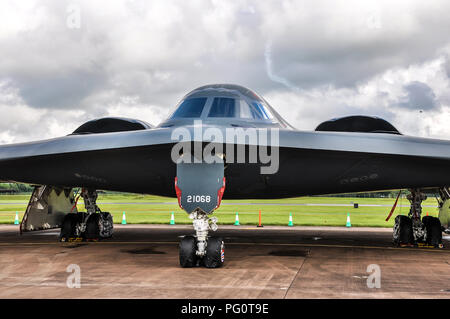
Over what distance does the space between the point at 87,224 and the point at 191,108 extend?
597 centimetres

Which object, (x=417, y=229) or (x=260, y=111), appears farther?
(x=417, y=229)

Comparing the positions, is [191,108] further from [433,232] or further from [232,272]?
[433,232]

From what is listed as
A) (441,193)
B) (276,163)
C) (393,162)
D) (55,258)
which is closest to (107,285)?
(55,258)

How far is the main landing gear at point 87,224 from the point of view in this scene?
542 inches

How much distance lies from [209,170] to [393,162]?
472cm

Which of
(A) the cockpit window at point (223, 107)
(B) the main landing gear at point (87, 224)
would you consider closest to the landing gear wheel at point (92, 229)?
(B) the main landing gear at point (87, 224)

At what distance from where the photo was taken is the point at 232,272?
7.89 metres

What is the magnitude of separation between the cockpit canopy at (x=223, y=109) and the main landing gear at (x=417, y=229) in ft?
15.9

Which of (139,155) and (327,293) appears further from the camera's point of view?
(139,155)

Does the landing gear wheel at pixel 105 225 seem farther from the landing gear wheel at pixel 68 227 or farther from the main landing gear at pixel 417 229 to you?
the main landing gear at pixel 417 229

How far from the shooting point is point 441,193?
16469 millimetres

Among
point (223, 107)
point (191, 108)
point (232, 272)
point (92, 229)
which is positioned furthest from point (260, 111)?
point (92, 229)
